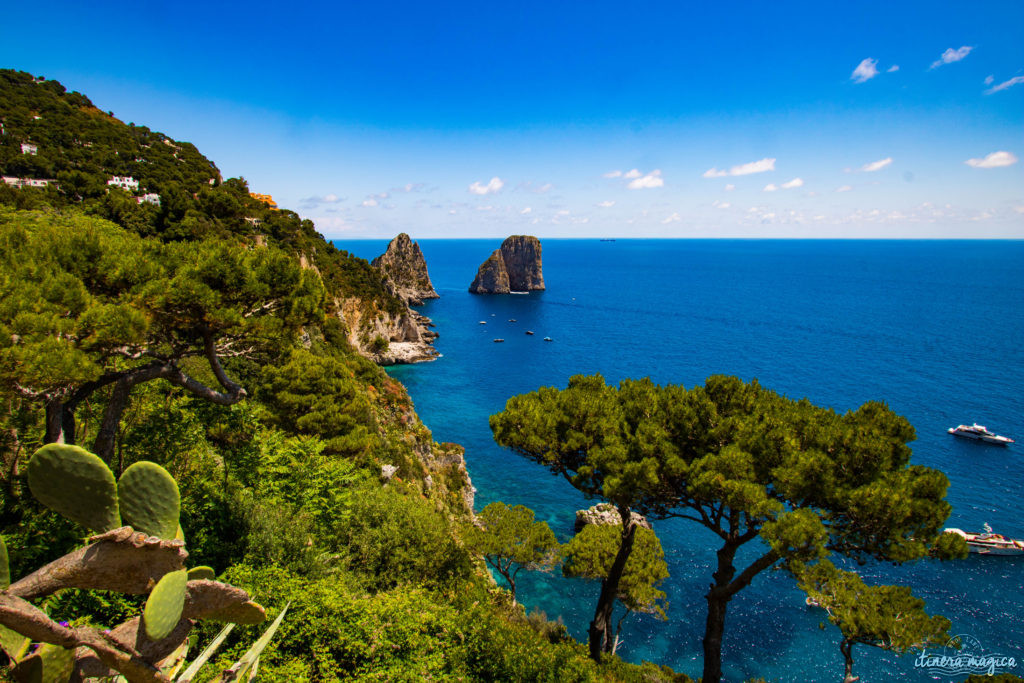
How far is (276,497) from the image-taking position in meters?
10.9

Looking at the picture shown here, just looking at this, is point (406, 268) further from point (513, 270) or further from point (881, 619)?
point (881, 619)

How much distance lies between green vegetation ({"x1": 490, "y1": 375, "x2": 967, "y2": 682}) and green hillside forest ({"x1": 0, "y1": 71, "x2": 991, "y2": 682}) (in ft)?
0.15

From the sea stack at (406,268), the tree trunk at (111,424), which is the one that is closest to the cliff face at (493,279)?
the sea stack at (406,268)

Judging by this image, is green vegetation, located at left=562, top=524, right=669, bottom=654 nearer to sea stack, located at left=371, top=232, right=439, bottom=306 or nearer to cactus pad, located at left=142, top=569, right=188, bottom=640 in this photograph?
cactus pad, located at left=142, top=569, right=188, bottom=640

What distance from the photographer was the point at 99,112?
170 ft

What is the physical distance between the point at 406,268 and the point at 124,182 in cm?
7036

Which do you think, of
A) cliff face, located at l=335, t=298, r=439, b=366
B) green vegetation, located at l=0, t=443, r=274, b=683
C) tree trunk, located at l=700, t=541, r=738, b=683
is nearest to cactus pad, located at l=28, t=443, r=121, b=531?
green vegetation, located at l=0, t=443, r=274, b=683

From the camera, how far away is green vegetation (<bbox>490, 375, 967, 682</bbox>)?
775cm

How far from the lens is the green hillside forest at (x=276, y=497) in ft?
12.5

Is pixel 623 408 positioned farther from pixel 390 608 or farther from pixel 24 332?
pixel 24 332

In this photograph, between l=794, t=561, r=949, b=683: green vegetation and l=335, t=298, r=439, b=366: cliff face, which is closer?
l=794, t=561, r=949, b=683: green vegetation

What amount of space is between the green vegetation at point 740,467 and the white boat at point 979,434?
124 ft

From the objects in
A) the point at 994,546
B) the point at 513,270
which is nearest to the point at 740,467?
the point at 994,546

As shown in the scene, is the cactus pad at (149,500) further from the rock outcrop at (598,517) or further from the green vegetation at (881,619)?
the rock outcrop at (598,517)
